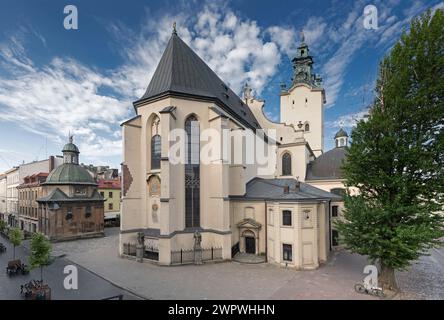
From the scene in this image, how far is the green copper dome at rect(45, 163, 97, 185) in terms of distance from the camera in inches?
1179

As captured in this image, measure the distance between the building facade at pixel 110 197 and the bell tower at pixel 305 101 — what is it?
114 ft

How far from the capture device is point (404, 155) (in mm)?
11031

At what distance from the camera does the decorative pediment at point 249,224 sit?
2023 cm

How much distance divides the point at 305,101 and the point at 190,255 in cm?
3542


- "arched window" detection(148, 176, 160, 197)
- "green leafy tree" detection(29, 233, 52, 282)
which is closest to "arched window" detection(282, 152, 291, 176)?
"arched window" detection(148, 176, 160, 197)

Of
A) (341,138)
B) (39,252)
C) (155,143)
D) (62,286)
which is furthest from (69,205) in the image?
(341,138)

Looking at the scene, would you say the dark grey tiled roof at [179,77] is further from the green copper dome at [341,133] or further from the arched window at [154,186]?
the green copper dome at [341,133]

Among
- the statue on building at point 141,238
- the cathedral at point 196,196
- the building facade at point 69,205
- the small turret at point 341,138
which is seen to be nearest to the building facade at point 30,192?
the building facade at point 69,205

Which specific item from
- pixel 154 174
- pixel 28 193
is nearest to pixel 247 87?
pixel 154 174

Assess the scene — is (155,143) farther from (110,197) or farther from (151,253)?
(110,197)

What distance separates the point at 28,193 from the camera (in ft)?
121

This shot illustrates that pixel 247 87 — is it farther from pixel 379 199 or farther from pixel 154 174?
pixel 379 199

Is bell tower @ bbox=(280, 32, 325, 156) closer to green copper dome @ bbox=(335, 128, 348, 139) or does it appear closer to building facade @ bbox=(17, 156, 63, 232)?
green copper dome @ bbox=(335, 128, 348, 139)

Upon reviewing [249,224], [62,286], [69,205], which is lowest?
[62,286]
